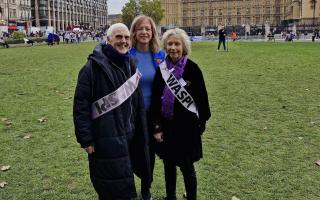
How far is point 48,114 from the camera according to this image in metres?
10.2

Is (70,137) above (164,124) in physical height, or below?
below

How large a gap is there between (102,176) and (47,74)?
1522 cm

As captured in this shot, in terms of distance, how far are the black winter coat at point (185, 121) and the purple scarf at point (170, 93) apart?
53 millimetres

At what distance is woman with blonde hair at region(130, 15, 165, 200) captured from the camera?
490 cm

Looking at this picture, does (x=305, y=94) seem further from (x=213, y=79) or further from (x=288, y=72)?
(x=288, y=72)

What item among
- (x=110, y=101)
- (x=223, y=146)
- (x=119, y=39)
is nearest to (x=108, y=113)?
(x=110, y=101)

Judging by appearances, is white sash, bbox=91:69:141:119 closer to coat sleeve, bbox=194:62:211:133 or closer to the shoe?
coat sleeve, bbox=194:62:211:133

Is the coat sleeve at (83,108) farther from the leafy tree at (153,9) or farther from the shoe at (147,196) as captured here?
the leafy tree at (153,9)

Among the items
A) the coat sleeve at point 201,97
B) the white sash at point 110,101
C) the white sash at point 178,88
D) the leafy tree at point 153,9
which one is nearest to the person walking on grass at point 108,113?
the white sash at point 110,101

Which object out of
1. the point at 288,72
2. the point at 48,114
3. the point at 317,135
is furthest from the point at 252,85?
the point at 48,114

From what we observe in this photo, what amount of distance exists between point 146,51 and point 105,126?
4.47ft

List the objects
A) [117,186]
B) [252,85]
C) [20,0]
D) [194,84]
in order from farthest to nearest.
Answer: [20,0] → [252,85] → [194,84] → [117,186]

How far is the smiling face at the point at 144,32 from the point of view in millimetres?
4879

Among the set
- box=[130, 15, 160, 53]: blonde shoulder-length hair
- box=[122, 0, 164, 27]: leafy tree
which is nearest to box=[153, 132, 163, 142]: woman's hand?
box=[130, 15, 160, 53]: blonde shoulder-length hair
